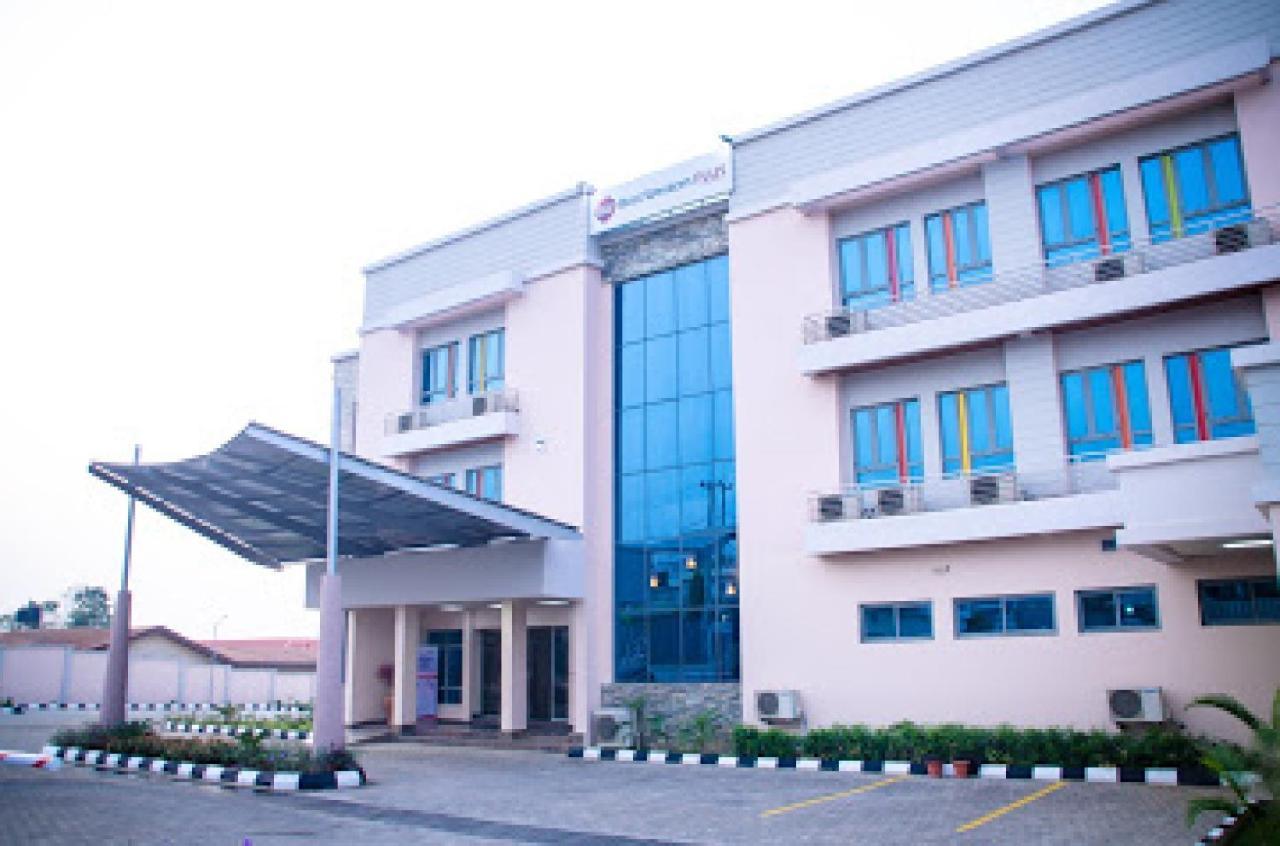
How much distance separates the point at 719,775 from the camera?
16781mm

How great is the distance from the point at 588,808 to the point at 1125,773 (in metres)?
Result: 7.52

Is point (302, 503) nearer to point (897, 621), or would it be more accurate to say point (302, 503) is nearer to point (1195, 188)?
point (897, 621)

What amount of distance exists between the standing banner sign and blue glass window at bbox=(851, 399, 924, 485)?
1208cm

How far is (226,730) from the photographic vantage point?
26266 mm

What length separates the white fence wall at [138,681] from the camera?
1389 inches

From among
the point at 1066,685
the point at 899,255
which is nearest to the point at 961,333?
the point at 899,255

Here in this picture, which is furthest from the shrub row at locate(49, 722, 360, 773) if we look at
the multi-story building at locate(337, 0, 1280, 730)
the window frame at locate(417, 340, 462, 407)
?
the window frame at locate(417, 340, 462, 407)

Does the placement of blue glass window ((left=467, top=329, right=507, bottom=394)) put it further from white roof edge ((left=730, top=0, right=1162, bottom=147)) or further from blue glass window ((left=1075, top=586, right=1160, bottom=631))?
blue glass window ((left=1075, top=586, right=1160, bottom=631))

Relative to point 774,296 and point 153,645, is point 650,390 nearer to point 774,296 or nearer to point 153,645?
point 774,296

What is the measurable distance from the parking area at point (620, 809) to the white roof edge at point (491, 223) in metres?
13.0

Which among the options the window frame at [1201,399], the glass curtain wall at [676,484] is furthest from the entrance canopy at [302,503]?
the window frame at [1201,399]

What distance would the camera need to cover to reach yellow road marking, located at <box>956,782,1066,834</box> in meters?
11.0

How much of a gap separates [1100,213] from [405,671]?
58.8ft

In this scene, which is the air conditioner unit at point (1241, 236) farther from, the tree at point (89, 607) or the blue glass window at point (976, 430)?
the tree at point (89, 607)
